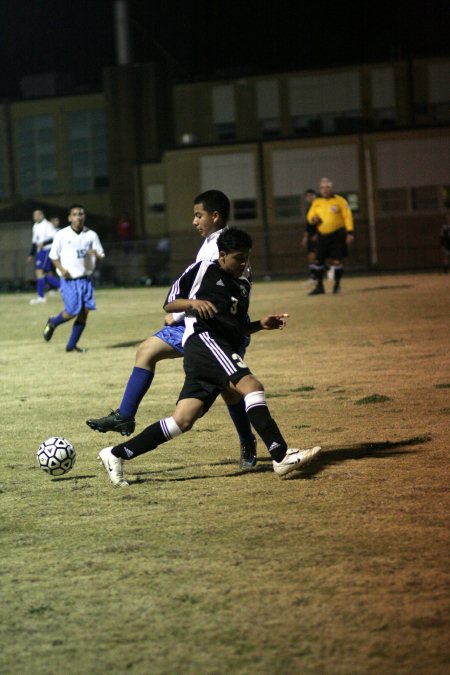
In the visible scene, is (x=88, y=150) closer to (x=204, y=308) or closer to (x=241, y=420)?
(x=241, y=420)

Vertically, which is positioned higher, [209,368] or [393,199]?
[393,199]

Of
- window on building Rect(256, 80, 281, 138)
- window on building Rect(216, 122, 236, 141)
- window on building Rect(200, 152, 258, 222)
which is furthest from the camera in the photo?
window on building Rect(216, 122, 236, 141)

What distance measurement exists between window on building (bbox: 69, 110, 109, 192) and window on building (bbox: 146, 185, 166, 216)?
7260mm

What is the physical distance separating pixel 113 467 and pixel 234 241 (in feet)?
4.96

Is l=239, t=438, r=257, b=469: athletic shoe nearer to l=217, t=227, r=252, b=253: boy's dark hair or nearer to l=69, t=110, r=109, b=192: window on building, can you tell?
l=217, t=227, r=252, b=253: boy's dark hair

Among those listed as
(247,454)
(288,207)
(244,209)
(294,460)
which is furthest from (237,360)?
(244,209)

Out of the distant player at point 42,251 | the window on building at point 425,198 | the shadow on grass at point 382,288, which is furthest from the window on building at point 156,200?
the shadow on grass at point 382,288

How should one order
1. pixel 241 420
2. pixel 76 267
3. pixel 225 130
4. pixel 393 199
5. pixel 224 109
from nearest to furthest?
pixel 241 420 < pixel 76 267 < pixel 393 199 < pixel 224 109 < pixel 225 130

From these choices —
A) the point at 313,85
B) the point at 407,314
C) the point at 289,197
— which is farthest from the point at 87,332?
the point at 313,85

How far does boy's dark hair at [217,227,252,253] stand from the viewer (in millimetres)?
6188

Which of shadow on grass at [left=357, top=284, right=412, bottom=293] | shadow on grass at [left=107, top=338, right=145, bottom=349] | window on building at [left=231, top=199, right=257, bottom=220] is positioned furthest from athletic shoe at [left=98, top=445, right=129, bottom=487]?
window on building at [left=231, top=199, right=257, bottom=220]

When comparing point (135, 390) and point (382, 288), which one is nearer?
point (135, 390)

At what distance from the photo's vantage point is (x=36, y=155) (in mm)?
60281

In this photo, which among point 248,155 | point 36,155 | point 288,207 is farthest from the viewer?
point 36,155
